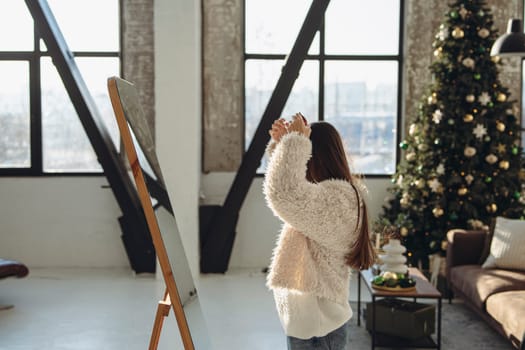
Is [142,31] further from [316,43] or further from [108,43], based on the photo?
[316,43]

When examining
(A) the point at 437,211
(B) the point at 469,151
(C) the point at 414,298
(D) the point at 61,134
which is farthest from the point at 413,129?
(D) the point at 61,134

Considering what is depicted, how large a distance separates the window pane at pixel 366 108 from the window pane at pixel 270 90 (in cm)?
16

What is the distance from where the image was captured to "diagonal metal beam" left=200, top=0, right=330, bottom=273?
Answer: 5.96 meters

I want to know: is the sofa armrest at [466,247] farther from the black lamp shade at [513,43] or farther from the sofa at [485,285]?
the black lamp shade at [513,43]

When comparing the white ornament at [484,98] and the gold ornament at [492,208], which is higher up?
the white ornament at [484,98]

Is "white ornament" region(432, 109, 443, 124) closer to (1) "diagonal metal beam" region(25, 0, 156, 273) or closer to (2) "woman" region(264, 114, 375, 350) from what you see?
(1) "diagonal metal beam" region(25, 0, 156, 273)

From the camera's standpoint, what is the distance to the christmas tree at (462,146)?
6.09m

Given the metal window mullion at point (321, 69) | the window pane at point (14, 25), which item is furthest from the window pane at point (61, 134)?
the metal window mullion at point (321, 69)

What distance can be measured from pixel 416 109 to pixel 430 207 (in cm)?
121

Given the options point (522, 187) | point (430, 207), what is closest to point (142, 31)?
point (430, 207)

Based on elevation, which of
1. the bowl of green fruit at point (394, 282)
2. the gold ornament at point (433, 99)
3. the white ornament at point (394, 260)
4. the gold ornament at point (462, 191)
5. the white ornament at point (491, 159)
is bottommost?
the bowl of green fruit at point (394, 282)

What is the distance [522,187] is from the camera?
6332mm

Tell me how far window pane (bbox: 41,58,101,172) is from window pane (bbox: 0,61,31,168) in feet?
0.64

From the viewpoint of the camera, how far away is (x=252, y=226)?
279 inches
